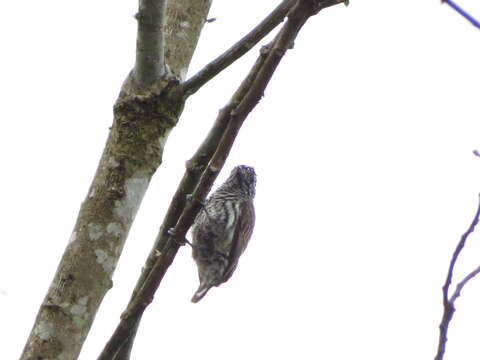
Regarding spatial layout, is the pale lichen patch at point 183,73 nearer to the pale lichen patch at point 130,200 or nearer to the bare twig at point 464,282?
the pale lichen patch at point 130,200

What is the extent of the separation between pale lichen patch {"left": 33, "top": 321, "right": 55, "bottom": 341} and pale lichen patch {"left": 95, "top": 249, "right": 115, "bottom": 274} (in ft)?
0.89

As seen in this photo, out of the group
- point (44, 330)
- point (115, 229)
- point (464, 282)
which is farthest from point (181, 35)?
point (464, 282)

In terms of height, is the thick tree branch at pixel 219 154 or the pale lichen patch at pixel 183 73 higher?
the pale lichen patch at pixel 183 73

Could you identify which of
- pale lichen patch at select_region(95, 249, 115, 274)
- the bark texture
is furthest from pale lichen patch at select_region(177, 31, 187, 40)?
pale lichen patch at select_region(95, 249, 115, 274)

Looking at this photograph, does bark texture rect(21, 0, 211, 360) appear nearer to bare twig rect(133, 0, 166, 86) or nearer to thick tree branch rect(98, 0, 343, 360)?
bare twig rect(133, 0, 166, 86)

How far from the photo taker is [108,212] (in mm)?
3004

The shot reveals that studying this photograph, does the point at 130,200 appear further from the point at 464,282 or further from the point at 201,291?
the point at 201,291

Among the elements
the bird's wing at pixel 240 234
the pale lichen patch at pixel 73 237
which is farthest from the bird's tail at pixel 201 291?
the pale lichen patch at pixel 73 237

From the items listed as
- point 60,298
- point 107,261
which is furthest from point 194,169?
point 60,298

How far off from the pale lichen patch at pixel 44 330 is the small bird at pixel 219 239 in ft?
8.90

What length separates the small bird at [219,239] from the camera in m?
5.58

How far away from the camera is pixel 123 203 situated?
305cm

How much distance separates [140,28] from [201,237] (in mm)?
2799

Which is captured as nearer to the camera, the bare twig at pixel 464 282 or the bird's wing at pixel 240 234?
the bare twig at pixel 464 282
